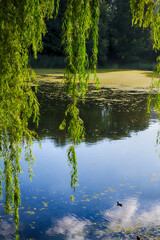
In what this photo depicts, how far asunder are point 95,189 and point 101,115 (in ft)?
19.8

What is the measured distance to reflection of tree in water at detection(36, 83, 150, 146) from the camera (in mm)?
8562

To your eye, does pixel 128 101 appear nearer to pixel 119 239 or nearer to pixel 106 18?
pixel 119 239

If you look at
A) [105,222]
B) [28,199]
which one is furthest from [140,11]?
[28,199]

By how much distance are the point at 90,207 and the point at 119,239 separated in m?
0.81

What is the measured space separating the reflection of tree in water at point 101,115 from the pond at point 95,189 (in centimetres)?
5

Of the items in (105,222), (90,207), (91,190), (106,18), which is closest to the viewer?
(105,222)

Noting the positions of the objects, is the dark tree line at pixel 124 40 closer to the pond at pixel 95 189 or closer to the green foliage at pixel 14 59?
the pond at pixel 95 189

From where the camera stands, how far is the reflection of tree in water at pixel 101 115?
8.56 metres

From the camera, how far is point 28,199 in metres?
4.69

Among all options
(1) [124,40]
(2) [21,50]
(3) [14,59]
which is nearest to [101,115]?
(2) [21,50]

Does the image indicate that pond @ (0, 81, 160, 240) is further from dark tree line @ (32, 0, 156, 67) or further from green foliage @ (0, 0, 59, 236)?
dark tree line @ (32, 0, 156, 67)

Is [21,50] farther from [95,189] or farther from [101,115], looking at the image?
[101,115]

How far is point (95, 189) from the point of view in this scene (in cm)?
515

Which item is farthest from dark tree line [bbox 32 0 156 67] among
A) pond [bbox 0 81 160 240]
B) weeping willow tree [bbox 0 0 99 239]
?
weeping willow tree [bbox 0 0 99 239]
